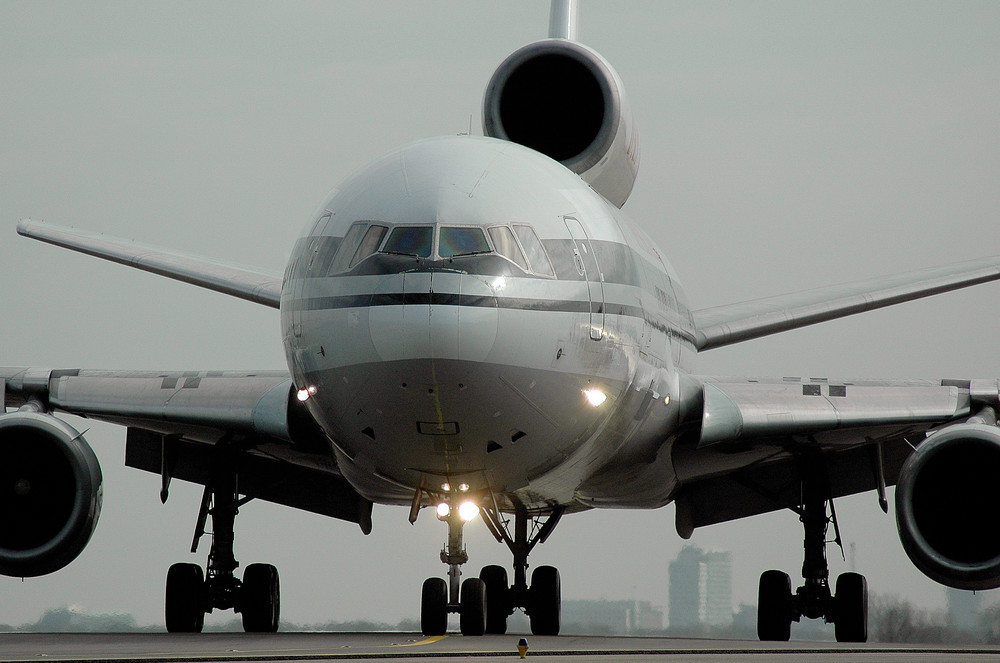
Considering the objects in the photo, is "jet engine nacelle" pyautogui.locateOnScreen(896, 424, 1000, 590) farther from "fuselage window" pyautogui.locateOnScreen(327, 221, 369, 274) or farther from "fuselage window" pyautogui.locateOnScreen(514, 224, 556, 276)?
"fuselage window" pyautogui.locateOnScreen(327, 221, 369, 274)

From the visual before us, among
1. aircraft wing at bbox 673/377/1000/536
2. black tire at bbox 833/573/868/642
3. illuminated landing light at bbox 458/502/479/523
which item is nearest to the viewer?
illuminated landing light at bbox 458/502/479/523

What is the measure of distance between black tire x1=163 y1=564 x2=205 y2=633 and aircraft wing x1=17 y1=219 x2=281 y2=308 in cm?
278

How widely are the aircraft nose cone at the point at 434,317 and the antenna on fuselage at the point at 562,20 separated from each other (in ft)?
35.4

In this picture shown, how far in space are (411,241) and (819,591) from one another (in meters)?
7.15

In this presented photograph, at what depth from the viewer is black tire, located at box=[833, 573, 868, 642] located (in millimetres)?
14859

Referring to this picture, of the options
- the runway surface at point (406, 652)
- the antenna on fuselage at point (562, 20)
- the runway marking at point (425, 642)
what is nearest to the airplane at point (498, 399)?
the runway marking at point (425, 642)

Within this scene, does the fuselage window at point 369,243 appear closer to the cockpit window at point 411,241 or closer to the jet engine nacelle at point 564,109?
the cockpit window at point 411,241

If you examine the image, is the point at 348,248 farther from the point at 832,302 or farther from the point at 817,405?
the point at 832,302

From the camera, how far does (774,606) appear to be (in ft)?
50.0

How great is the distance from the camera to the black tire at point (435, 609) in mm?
12797

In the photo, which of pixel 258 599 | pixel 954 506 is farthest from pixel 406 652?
pixel 258 599

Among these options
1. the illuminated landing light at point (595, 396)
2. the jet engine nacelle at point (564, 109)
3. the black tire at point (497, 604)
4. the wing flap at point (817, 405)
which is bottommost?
the black tire at point (497, 604)

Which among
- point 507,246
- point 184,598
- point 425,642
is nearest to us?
point 507,246

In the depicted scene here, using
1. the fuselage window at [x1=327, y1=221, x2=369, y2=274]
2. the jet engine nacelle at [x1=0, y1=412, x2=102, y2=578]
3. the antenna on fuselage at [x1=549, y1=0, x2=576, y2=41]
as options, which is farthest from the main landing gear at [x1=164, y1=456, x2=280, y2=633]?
the antenna on fuselage at [x1=549, y1=0, x2=576, y2=41]
